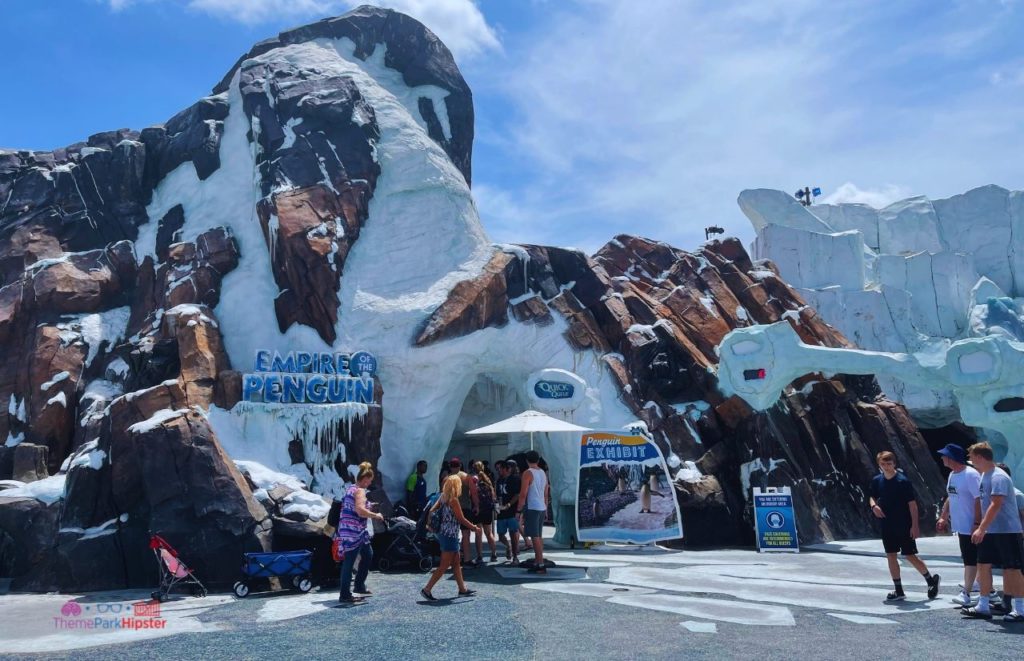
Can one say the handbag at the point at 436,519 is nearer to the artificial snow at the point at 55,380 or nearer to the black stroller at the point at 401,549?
the black stroller at the point at 401,549

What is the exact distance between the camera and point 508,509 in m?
11.1

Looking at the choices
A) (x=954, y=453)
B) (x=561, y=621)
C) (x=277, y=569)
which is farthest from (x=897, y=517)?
(x=277, y=569)

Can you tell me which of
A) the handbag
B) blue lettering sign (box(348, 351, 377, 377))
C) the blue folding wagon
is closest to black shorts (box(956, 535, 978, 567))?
the handbag

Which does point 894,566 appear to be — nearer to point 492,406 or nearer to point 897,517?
point 897,517

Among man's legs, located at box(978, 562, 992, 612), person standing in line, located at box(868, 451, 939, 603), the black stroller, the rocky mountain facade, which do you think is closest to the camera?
man's legs, located at box(978, 562, 992, 612)

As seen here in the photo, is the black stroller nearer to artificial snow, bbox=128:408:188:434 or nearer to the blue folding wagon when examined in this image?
the blue folding wagon

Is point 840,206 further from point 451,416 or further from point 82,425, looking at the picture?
point 82,425

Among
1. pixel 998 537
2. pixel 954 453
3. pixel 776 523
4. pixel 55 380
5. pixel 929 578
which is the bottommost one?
pixel 929 578

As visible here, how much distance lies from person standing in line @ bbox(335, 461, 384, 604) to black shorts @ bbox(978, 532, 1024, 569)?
581 centimetres

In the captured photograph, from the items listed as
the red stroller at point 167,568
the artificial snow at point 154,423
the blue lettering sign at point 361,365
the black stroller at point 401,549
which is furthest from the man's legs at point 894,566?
the blue lettering sign at point 361,365

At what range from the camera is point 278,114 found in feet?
67.3

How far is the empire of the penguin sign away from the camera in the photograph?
15438 mm

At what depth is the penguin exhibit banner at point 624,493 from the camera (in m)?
13.5

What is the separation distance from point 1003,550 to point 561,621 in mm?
3856
